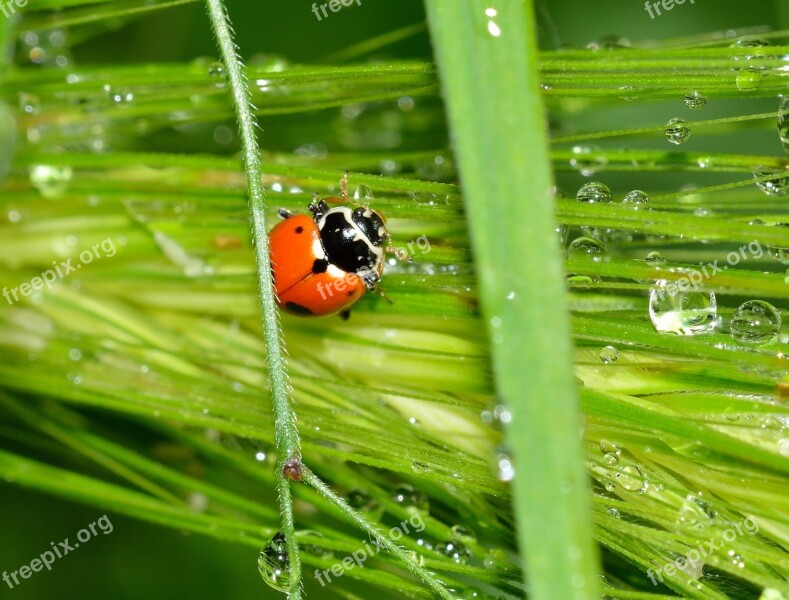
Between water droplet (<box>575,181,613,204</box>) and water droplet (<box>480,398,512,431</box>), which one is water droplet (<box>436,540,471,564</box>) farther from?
water droplet (<box>575,181,613,204</box>)

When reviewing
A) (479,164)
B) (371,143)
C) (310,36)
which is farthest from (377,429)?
(310,36)

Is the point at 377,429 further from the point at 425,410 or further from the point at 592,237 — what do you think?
the point at 592,237

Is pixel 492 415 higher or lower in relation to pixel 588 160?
lower

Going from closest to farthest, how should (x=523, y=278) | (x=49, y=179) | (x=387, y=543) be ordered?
(x=523, y=278)
(x=387, y=543)
(x=49, y=179)

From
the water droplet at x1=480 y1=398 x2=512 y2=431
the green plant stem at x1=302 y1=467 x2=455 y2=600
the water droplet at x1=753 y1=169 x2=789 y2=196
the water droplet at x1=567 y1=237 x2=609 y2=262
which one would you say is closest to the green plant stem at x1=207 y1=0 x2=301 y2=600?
the green plant stem at x1=302 y1=467 x2=455 y2=600

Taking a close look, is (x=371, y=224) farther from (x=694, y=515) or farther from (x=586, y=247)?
(x=694, y=515)

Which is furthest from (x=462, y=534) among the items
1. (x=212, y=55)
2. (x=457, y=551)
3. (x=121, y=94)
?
(x=212, y=55)
